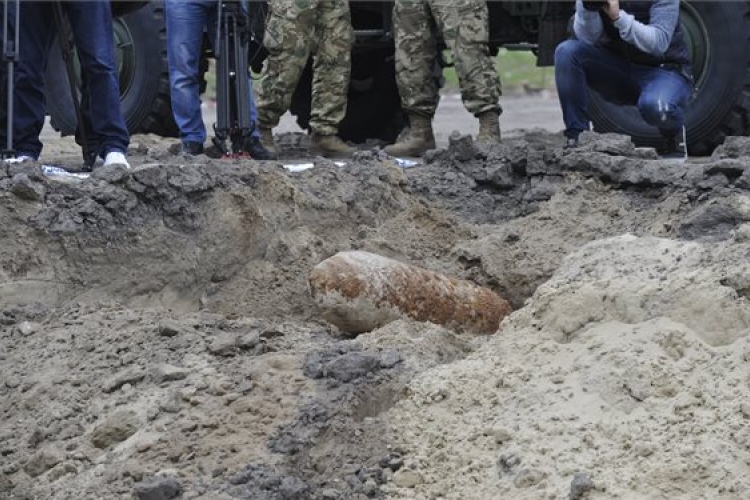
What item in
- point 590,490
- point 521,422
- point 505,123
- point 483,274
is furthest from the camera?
point 505,123

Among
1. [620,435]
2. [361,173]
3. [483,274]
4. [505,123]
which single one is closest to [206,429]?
[620,435]

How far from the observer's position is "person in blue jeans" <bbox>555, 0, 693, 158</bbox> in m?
7.84

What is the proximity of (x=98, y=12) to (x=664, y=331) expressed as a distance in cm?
403

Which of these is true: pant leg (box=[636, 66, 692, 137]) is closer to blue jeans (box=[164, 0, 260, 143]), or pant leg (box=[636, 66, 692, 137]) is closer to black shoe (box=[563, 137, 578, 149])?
black shoe (box=[563, 137, 578, 149])

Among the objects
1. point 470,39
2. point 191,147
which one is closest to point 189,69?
point 191,147

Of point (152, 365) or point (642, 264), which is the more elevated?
point (642, 264)

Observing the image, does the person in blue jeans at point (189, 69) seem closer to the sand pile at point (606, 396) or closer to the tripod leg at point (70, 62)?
the tripod leg at point (70, 62)

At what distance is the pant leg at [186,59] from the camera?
26.8ft

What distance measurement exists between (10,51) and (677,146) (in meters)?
3.57

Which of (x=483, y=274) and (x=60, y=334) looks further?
(x=483, y=274)

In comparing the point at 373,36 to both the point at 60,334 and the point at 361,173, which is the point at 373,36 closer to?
the point at 361,173

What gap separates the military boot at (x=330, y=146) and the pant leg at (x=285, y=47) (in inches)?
13.9

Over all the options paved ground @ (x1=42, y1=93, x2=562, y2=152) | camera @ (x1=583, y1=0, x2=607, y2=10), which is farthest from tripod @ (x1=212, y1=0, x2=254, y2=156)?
paved ground @ (x1=42, y1=93, x2=562, y2=152)

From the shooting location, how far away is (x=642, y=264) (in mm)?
4750
